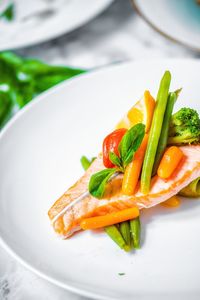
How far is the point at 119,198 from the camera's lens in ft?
9.03


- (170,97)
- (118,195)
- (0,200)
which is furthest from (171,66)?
(0,200)

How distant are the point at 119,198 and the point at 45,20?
2.25 metres

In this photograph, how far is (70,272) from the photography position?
2.51 m

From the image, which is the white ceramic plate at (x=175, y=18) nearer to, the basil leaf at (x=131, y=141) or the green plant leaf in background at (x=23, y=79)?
the green plant leaf in background at (x=23, y=79)

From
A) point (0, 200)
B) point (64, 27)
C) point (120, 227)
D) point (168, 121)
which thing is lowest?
point (120, 227)

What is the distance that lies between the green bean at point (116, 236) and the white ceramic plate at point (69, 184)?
1.6 inches

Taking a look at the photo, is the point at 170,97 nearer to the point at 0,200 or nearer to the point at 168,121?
the point at 168,121

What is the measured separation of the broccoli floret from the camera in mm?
2773

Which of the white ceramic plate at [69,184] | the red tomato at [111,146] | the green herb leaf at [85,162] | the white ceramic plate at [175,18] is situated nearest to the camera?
the white ceramic plate at [69,184]

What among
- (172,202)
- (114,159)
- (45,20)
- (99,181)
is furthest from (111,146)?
(45,20)

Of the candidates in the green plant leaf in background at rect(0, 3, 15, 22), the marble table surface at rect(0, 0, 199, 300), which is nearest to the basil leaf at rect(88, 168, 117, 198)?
the marble table surface at rect(0, 0, 199, 300)

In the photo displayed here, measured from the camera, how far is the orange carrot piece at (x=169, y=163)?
2721 millimetres

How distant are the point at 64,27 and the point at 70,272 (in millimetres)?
2375

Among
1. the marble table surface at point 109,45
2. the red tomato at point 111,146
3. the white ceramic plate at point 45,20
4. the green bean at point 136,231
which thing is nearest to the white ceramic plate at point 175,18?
the marble table surface at point 109,45
